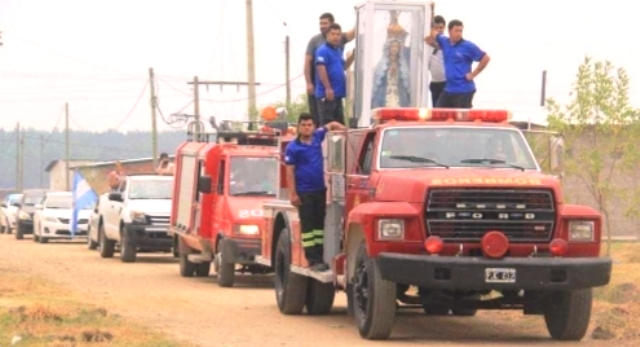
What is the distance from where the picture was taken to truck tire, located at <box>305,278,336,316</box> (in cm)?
1831

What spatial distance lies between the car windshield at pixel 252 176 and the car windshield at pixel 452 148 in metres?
8.29

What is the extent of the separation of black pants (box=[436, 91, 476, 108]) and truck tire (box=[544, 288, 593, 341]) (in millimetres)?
3026

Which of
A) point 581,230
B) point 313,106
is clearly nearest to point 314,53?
point 313,106

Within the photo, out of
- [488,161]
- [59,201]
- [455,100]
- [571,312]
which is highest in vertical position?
[455,100]

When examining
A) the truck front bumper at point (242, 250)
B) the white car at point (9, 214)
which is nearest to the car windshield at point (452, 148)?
the truck front bumper at point (242, 250)

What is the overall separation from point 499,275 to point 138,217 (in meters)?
17.6

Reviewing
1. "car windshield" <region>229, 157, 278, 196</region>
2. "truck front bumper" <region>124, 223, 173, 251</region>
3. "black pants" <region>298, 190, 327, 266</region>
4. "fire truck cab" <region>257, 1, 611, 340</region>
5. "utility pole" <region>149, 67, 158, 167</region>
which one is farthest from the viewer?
"utility pole" <region>149, 67, 158, 167</region>

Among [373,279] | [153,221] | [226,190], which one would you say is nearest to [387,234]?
[373,279]

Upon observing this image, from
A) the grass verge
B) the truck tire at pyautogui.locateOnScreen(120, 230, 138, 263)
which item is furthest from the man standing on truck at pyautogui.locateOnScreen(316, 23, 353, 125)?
the truck tire at pyautogui.locateOnScreen(120, 230, 138, 263)

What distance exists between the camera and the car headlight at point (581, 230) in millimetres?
14812

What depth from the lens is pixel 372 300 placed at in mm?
14758

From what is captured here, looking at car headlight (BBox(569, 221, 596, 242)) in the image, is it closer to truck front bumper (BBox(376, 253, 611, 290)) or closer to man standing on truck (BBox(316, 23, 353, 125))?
truck front bumper (BBox(376, 253, 611, 290))

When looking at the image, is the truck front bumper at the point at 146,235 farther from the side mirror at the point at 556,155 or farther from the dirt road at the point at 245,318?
the side mirror at the point at 556,155

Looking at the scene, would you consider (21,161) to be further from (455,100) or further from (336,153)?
(336,153)
